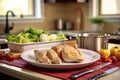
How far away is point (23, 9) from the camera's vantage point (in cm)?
360

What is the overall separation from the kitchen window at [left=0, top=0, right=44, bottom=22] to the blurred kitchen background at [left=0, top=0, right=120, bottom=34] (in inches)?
3.1

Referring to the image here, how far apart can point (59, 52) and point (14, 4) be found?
2.60 m

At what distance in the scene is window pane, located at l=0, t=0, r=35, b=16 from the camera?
332 cm

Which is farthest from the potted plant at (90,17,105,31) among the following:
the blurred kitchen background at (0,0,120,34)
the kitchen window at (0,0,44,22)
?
the kitchen window at (0,0,44,22)

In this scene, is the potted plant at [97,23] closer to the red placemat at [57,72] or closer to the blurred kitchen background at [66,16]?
the blurred kitchen background at [66,16]

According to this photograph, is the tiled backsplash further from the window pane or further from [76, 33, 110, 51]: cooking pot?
[76, 33, 110, 51]: cooking pot

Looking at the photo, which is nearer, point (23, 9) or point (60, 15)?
point (23, 9)

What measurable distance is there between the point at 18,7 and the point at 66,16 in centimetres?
112

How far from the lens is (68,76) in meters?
0.92

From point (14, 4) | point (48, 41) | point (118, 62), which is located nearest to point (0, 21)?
point (14, 4)

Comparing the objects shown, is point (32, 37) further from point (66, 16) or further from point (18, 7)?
Result: point (66, 16)

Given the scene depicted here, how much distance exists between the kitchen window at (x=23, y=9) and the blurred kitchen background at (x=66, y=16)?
0.26ft

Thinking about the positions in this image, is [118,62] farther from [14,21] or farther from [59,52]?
[14,21]

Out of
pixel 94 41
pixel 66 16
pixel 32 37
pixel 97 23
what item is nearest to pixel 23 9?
pixel 66 16
